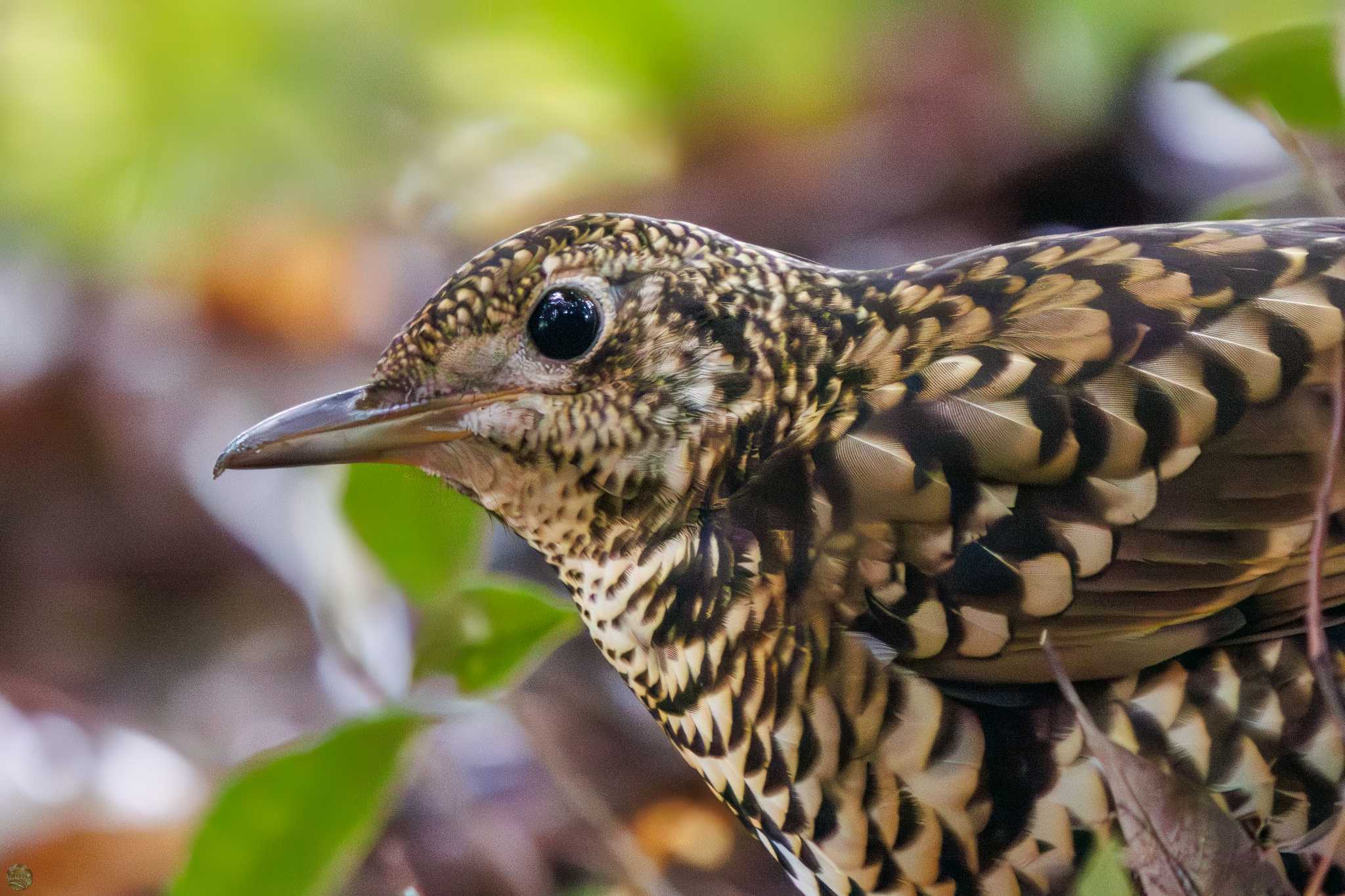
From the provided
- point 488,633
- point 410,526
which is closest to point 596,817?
point 488,633

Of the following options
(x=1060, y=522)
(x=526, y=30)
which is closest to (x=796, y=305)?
(x=1060, y=522)

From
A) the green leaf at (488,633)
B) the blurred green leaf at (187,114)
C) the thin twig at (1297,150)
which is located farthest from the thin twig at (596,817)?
the blurred green leaf at (187,114)

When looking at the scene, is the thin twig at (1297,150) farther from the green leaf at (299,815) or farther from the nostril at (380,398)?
the green leaf at (299,815)

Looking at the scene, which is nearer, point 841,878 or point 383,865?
point 841,878

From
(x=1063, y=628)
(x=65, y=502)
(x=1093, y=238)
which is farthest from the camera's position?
(x=65, y=502)

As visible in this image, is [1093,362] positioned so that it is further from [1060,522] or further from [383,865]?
[383,865]

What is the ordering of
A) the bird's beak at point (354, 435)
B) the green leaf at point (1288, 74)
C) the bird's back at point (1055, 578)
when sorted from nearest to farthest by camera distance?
the bird's back at point (1055, 578)
the bird's beak at point (354, 435)
the green leaf at point (1288, 74)

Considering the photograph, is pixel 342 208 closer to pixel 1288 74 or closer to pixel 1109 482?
pixel 1288 74
